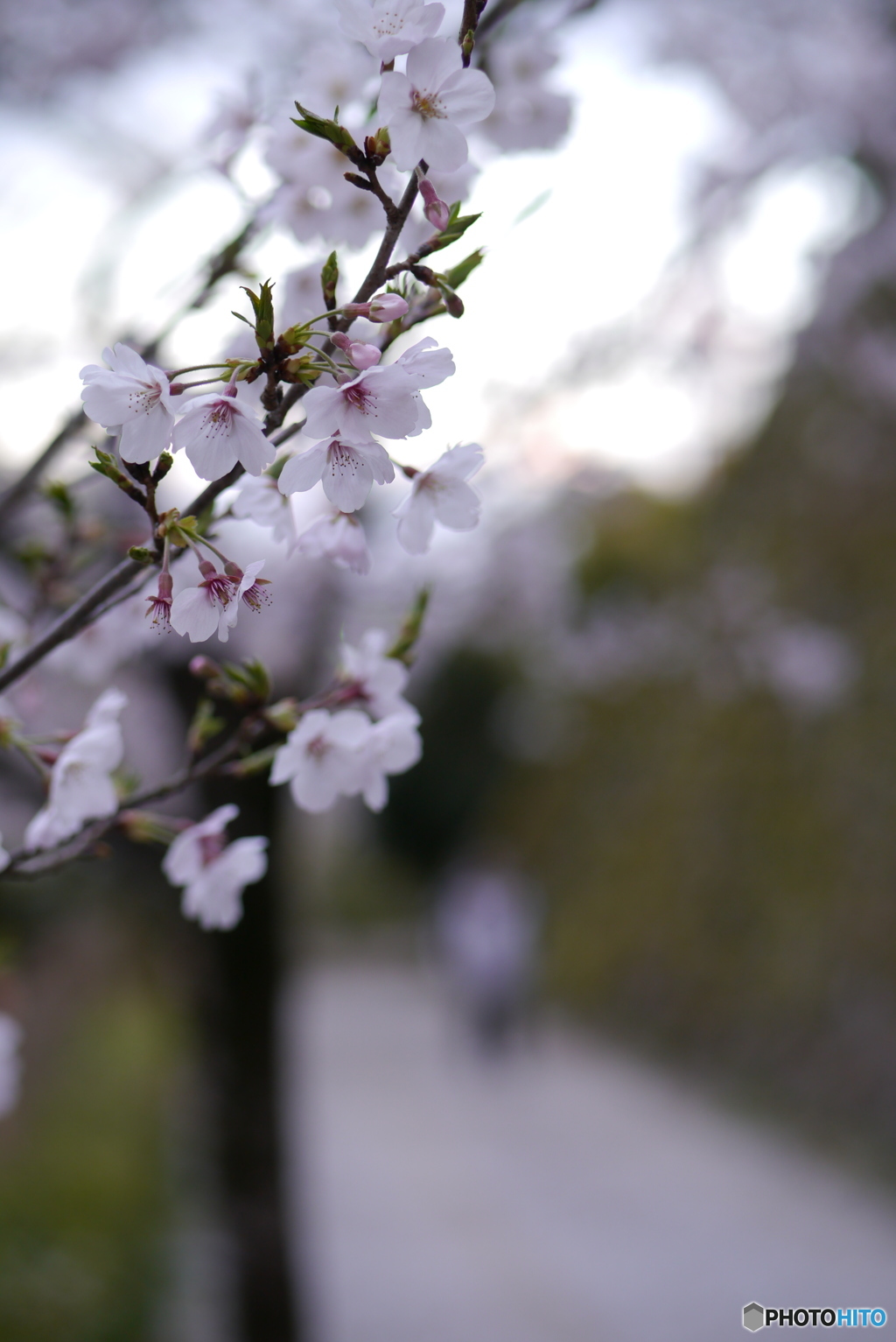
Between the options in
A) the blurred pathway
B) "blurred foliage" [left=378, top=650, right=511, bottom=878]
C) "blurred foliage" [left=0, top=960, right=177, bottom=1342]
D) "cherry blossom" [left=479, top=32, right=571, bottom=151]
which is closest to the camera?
"cherry blossom" [left=479, top=32, right=571, bottom=151]

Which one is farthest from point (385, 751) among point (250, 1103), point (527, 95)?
point (250, 1103)

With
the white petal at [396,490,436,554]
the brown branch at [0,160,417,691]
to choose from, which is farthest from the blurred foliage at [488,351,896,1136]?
the brown branch at [0,160,417,691]

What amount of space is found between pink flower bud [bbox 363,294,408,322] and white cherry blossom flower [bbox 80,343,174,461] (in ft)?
0.60

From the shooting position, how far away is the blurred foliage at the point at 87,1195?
4.57 metres

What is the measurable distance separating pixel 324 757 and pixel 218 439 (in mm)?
450

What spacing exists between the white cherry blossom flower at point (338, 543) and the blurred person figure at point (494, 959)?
30.4ft

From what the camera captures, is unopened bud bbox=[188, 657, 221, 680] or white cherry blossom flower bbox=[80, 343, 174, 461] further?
unopened bud bbox=[188, 657, 221, 680]

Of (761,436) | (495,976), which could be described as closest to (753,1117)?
(495,976)

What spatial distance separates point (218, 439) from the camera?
839mm

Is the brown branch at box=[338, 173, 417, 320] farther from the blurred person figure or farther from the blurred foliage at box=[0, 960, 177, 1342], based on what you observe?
the blurred person figure

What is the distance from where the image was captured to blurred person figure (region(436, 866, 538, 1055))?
9977 millimetres

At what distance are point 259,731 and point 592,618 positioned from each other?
722 centimetres

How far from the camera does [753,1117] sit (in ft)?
26.1

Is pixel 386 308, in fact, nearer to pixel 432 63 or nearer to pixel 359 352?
pixel 359 352
